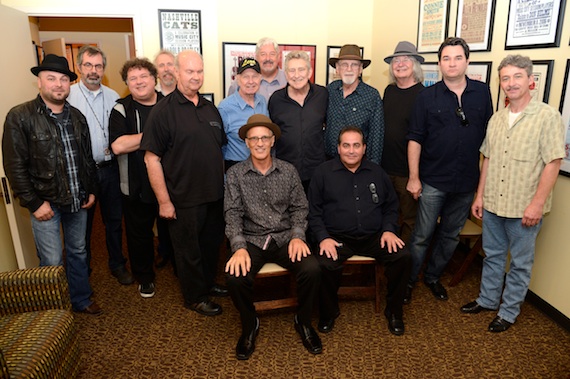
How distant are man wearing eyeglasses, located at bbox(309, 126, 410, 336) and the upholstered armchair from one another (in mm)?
1381

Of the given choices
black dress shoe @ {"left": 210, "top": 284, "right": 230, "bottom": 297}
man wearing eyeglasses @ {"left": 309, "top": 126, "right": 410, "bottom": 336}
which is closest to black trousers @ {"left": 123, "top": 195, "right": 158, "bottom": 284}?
black dress shoe @ {"left": 210, "top": 284, "right": 230, "bottom": 297}

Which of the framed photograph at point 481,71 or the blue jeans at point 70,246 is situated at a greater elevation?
the framed photograph at point 481,71

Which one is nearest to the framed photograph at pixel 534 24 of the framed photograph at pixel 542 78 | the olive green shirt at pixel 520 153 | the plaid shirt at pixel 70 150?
the framed photograph at pixel 542 78

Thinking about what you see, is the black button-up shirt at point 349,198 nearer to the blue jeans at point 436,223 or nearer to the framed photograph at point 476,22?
the blue jeans at point 436,223

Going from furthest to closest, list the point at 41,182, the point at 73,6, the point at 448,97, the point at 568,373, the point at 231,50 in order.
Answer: the point at 231,50
the point at 73,6
the point at 448,97
the point at 41,182
the point at 568,373

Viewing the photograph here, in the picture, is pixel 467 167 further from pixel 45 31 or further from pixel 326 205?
pixel 45 31

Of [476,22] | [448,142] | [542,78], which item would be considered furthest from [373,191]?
[476,22]

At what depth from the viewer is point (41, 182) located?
2.37 meters

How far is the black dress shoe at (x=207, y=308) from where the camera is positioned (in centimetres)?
275

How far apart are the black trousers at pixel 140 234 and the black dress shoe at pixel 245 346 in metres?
1.03

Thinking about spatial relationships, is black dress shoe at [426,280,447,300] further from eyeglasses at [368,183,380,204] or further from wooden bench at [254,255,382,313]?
eyeglasses at [368,183,380,204]

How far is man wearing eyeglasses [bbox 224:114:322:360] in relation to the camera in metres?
2.38

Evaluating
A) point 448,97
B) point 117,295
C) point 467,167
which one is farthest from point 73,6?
point 467,167

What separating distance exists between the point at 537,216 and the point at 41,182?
281cm
